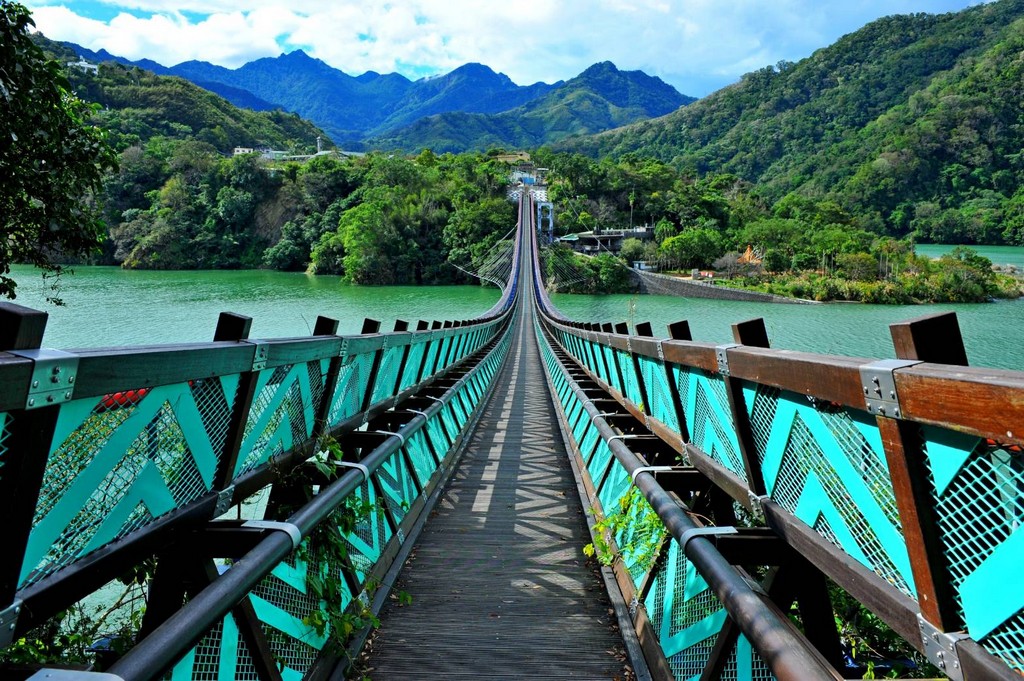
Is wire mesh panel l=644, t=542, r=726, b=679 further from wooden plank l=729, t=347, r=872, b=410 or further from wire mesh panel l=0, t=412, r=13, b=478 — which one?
wire mesh panel l=0, t=412, r=13, b=478

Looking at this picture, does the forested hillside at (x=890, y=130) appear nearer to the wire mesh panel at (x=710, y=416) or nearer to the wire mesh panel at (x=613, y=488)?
the wire mesh panel at (x=613, y=488)

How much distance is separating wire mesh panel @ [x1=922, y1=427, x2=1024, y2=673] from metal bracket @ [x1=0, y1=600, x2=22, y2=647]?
1.53m

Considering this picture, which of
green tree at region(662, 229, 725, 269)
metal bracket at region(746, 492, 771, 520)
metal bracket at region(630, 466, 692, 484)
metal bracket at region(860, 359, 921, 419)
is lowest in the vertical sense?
metal bracket at region(630, 466, 692, 484)

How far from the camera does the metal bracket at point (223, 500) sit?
168 cm

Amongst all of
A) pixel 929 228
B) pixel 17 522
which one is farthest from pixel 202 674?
pixel 929 228

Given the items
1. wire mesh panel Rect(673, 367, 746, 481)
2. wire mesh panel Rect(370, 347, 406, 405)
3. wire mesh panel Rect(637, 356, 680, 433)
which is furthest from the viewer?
wire mesh panel Rect(370, 347, 406, 405)

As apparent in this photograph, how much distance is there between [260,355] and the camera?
1731mm

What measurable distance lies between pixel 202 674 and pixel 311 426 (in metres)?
1.06

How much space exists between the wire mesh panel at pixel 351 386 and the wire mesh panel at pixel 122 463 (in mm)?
974

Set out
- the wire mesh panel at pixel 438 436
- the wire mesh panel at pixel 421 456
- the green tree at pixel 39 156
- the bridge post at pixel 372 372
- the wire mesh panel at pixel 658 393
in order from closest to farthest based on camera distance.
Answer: the wire mesh panel at pixel 658 393 < the bridge post at pixel 372 372 < the wire mesh panel at pixel 421 456 < the green tree at pixel 39 156 < the wire mesh panel at pixel 438 436

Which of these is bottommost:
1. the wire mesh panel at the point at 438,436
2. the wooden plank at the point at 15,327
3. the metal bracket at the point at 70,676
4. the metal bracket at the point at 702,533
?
the wire mesh panel at the point at 438,436

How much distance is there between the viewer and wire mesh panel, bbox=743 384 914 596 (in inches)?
46.4

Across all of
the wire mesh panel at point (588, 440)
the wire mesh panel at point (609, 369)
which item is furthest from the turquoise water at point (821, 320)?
the wire mesh panel at point (588, 440)

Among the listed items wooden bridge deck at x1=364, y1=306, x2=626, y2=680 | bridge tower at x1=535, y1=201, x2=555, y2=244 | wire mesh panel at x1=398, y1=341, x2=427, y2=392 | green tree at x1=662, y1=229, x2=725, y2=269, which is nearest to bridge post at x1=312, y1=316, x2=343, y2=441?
wooden bridge deck at x1=364, y1=306, x2=626, y2=680
